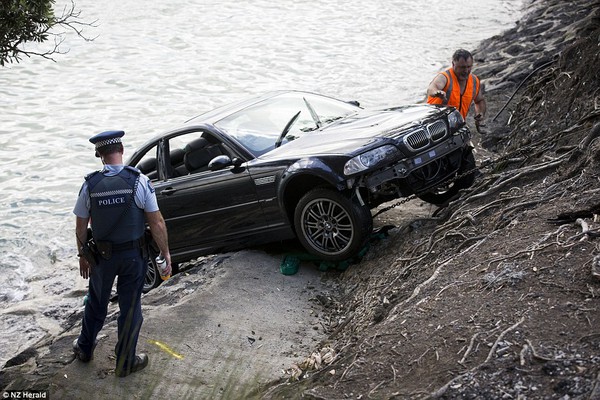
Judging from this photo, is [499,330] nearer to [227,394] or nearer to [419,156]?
[227,394]

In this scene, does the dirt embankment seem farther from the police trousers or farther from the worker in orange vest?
the police trousers

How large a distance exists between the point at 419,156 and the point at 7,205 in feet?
35.6

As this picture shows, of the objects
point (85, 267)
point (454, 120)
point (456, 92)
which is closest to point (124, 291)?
point (85, 267)

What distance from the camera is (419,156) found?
28.9 feet

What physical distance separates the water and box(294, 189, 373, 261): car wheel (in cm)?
379

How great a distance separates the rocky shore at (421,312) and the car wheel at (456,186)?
178mm

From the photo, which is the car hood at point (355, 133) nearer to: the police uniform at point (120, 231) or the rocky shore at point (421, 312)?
the rocky shore at point (421, 312)

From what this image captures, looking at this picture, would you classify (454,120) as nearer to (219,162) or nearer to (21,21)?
(219,162)

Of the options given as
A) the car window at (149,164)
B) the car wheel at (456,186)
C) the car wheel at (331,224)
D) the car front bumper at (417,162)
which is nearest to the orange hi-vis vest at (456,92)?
the car wheel at (456,186)

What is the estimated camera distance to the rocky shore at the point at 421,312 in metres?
5.36

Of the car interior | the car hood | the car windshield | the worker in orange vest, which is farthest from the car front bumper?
the car interior

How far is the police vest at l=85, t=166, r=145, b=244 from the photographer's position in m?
6.99

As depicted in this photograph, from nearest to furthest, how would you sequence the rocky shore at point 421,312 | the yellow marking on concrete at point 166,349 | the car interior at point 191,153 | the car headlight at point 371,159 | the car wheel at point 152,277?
the rocky shore at point 421,312 < the yellow marking on concrete at point 166,349 < the car headlight at point 371,159 < the car interior at point 191,153 < the car wheel at point 152,277

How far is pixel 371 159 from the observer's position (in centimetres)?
852
